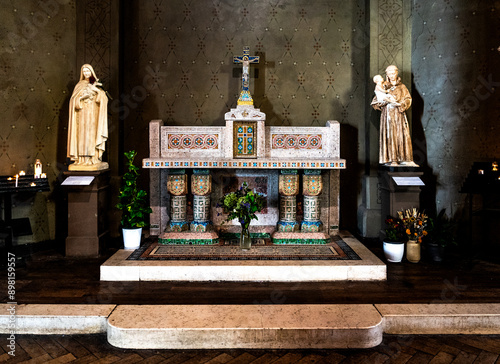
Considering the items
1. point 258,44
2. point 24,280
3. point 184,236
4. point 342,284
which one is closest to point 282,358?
point 342,284

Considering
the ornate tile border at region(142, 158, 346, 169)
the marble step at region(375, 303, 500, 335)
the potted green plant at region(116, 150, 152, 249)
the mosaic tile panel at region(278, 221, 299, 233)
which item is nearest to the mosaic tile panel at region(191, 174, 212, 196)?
the ornate tile border at region(142, 158, 346, 169)

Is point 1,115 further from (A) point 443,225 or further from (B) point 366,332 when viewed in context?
(A) point 443,225

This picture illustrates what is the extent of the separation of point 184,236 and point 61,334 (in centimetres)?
235

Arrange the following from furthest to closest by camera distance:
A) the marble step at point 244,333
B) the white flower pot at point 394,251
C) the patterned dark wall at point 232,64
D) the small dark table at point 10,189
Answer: the patterned dark wall at point 232,64 → the white flower pot at point 394,251 → the small dark table at point 10,189 → the marble step at point 244,333

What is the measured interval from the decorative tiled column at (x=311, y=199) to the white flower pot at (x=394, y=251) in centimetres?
102

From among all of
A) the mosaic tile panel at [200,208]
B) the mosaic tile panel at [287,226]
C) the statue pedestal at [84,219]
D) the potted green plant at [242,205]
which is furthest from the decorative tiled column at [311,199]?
the statue pedestal at [84,219]

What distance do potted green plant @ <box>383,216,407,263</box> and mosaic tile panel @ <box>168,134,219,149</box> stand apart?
2.87 m

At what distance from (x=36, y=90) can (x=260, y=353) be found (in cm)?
525

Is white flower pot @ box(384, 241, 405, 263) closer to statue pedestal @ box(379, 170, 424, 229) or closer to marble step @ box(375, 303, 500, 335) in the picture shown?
statue pedestal @ box(379, 170, 424, 229)

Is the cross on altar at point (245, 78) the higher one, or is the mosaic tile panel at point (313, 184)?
the cross on altar at point (245, 78)

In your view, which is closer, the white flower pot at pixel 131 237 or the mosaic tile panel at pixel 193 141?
the white flower pot at pixel 131 237

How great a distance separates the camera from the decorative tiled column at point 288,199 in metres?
5.71

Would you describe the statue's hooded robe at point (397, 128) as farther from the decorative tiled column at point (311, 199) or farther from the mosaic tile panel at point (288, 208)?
the mosaic tile panel at point (288, 208)

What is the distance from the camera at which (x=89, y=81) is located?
5.61 metres
